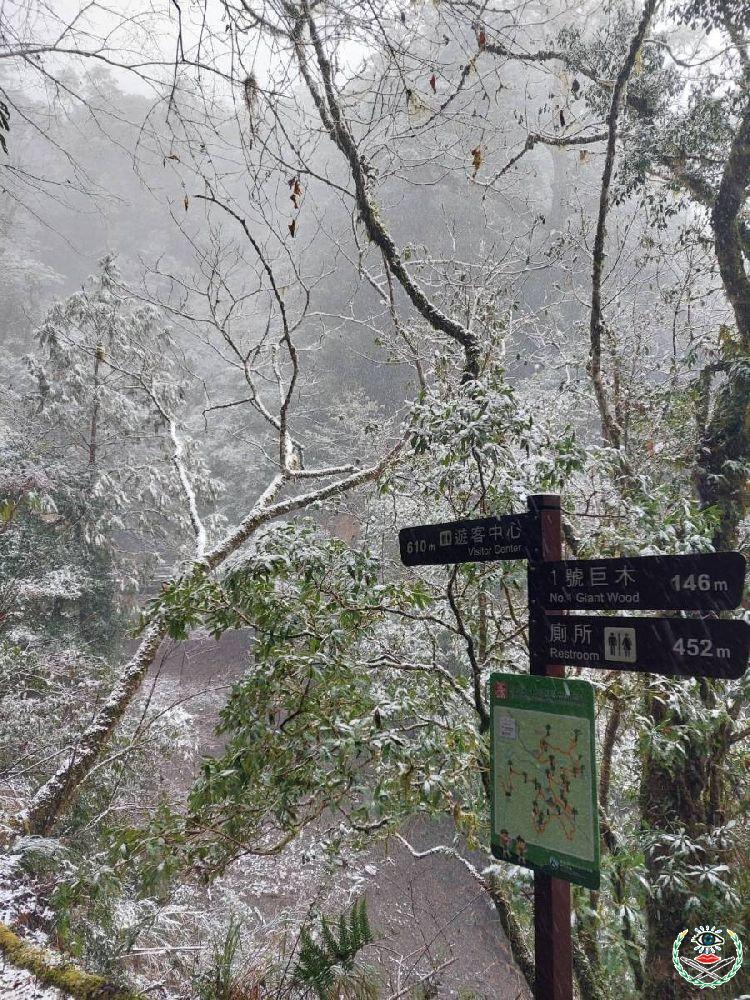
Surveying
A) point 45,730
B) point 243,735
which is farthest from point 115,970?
A: point 45,730

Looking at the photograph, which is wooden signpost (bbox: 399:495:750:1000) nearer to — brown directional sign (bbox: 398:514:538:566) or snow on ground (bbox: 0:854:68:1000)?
brown directional sign (bbox: 398:514:538:566)

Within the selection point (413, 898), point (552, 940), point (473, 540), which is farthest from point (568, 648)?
point (413, 898)

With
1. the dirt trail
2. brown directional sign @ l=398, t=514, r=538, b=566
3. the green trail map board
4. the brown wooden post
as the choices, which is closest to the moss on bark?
the brown wooden post

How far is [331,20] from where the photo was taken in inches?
92.7

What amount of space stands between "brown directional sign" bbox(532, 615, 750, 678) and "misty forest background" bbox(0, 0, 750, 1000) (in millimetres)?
704

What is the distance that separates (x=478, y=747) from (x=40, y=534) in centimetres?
705

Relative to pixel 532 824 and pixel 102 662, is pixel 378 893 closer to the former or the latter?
pixel 102 662

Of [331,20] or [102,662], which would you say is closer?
[331,20]

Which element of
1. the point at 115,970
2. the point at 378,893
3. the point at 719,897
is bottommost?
the point at 378,893

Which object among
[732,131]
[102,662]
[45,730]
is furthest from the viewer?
[102,662]

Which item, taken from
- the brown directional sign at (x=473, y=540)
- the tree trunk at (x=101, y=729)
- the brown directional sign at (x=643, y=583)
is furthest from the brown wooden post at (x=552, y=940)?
the tree trunk at (x=101, y=729)

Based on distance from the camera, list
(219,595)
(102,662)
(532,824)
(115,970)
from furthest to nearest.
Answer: (102,662)
(115,970)
(219,595)
(532,824)

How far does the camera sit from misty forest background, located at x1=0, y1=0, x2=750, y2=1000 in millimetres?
2064

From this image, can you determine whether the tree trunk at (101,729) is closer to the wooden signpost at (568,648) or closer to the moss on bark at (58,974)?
the moss on bark at (58,974)
